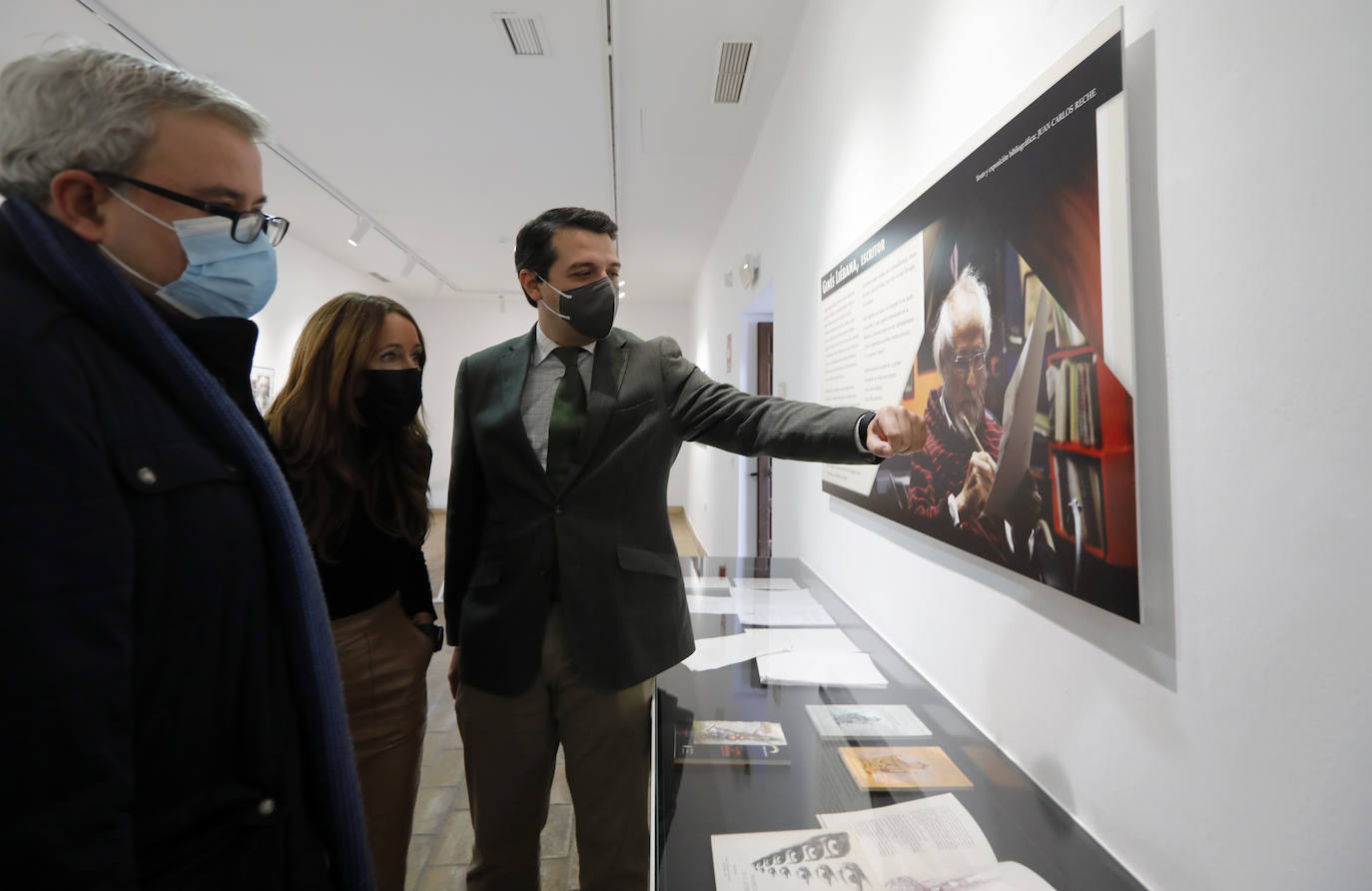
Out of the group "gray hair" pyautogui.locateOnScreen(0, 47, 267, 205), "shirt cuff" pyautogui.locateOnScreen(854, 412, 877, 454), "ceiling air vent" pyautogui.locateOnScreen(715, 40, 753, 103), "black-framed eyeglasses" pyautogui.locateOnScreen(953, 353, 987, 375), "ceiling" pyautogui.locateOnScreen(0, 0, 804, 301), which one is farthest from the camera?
"ceiling air vent" pyautogui.locateOnScreen(715, 40, 753, 103)

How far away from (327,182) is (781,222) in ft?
12.7

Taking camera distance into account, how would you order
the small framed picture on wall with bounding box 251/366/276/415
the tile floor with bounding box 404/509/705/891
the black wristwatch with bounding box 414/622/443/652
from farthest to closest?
the small framed picture on wall with bounding box 251/366/276/415 → the tile floor with bounding box 404/509/705/891 → the black wristwatch with bounding box 414/622/443/652

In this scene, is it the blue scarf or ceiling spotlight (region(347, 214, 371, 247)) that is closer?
the blue scarf

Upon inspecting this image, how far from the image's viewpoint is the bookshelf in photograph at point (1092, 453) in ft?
2.68

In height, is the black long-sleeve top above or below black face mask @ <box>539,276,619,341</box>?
below

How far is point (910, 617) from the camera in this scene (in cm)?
159

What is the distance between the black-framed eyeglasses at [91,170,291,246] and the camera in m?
0.66

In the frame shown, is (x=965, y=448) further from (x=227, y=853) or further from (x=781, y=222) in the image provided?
(x=781, y=222)

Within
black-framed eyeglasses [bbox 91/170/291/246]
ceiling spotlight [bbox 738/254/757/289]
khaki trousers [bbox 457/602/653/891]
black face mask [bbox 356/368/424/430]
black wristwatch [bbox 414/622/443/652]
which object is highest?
ceiling spotlight [bbox 738/254/757/289]

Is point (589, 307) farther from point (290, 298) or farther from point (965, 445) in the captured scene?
point (290, 298)

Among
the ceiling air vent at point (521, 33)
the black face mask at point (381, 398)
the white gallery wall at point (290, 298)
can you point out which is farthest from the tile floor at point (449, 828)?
the white gallery wall at point (290, 298)

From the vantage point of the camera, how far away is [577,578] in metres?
1.27

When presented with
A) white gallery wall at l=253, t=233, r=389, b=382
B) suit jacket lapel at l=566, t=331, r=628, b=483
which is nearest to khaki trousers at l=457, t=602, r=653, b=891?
suit jacket lapel at l=566, t=331, r=628, b=483

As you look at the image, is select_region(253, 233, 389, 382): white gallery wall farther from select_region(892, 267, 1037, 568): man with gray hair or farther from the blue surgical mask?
select_region(892, 267, 1037, 568): man with gray hair
